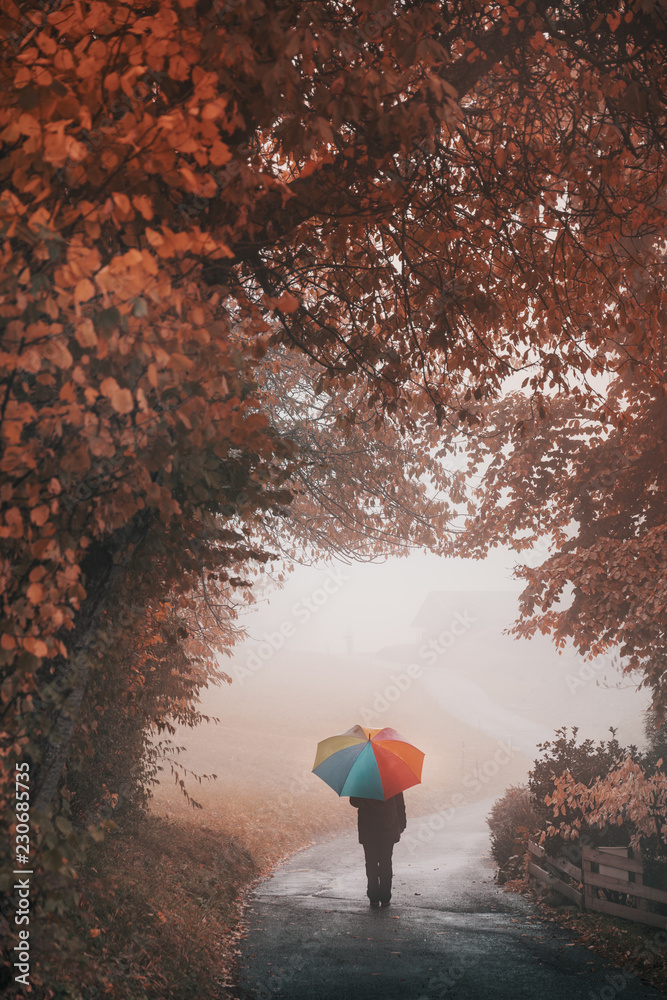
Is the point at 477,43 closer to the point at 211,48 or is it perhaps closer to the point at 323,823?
the point at 211,48

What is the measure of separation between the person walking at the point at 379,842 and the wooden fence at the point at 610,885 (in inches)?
108

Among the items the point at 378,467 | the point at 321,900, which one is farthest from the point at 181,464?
the point at 378,467

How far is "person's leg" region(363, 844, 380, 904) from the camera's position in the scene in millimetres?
9258

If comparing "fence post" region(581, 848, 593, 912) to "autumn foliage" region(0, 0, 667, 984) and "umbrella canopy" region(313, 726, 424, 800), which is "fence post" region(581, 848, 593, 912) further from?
"autumn foliage" region(0, 0, 667, 984)

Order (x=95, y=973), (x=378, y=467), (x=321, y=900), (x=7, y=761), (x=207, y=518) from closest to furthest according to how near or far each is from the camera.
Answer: (x=7, y=761) → (x=207, y=518) → (x=95, y=973) → (x=321, y=900) → (x=378, y=467)

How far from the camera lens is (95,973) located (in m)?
4.97

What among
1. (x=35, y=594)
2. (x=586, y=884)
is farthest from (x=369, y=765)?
(x=35, y=594)

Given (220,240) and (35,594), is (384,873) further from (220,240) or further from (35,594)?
(220,240)

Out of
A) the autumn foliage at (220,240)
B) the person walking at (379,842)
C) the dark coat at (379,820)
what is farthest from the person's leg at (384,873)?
the autumn foliage at (220,240)

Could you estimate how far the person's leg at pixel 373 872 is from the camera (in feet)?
30.4

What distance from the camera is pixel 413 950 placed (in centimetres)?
723

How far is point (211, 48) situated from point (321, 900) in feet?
34.1

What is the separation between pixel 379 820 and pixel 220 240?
820cm

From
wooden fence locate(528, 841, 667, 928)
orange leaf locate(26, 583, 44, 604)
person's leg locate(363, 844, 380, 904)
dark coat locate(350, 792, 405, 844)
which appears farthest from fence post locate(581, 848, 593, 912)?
orange leaf locate(26, 583, 44, 604)
